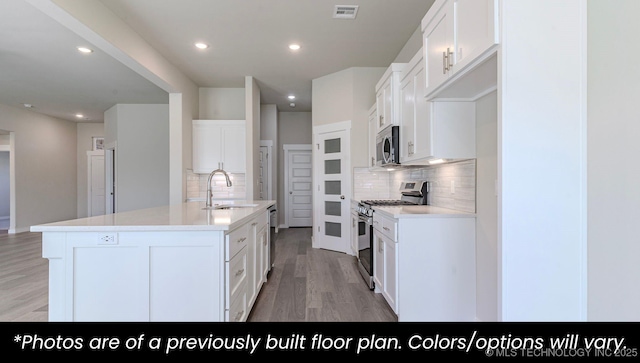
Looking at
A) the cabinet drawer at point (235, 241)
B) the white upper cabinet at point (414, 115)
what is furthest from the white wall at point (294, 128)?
the cabinet drawer at point (235, 241)

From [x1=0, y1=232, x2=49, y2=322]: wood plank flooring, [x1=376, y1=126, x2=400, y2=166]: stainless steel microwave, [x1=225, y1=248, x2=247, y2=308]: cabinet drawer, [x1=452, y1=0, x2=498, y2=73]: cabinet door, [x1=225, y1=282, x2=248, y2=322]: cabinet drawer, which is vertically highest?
[x1=452, y1=0, x2=498, y2=73]: cabinet door

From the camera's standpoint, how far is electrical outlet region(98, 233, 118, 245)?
1.70 metres

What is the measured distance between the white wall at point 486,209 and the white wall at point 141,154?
632 centimetres

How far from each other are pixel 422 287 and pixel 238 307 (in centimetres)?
134

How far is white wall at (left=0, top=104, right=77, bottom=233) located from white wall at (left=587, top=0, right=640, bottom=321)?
9.26 metres

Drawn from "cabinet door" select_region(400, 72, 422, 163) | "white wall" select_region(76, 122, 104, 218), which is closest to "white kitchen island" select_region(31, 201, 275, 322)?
"cabinet door" select_region(400, 72, 422, 163)

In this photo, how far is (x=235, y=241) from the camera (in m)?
1.95

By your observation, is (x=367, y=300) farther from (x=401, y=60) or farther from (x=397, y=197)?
(x=401, y=60)

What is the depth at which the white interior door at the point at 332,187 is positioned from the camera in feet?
15.4

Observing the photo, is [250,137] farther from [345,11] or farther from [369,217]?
[369,217]

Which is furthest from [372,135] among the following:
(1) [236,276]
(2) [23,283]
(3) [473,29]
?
(2) [23,283]

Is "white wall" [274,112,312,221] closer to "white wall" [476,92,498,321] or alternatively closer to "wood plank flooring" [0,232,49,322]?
"wood plank flooring" [0,232,49,322]

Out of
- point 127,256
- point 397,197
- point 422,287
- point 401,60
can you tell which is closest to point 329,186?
point 397,197

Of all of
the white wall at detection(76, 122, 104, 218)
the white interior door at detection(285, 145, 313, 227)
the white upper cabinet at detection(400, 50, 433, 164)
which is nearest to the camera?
the white upper cabinet at detection(400, 50, 433, 164)
